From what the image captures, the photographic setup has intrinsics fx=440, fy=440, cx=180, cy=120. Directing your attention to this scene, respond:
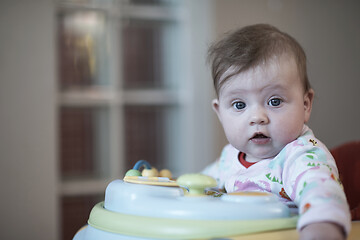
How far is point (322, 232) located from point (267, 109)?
11.7 inches

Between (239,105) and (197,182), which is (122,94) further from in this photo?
(197,182)

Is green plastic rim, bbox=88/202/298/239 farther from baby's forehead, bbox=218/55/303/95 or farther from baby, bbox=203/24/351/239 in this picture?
baby's forehead, bbox=218/55/303/95

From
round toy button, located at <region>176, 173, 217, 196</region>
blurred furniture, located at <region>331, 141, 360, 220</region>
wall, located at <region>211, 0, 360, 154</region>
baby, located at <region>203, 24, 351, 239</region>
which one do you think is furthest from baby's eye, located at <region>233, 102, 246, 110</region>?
wall, located at <region>211, 0, 360, 154</region>

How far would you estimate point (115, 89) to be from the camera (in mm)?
1796

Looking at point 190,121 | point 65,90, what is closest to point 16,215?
point 65,90

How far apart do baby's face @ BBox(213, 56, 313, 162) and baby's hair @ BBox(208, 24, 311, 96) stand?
15 millimetres

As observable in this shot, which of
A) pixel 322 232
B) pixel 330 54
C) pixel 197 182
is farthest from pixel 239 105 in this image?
pixel 330 54

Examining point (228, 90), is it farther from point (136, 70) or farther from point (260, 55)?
point (136, 70)

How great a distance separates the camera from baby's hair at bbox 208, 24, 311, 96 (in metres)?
0.81

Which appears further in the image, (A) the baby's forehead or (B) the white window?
(B) the white window

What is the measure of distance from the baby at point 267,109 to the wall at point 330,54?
1155 millimetres

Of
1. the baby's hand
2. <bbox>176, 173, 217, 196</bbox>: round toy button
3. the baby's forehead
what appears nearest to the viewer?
the baby's hand

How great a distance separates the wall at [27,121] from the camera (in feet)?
5.15

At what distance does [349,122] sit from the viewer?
2080 millimetres
